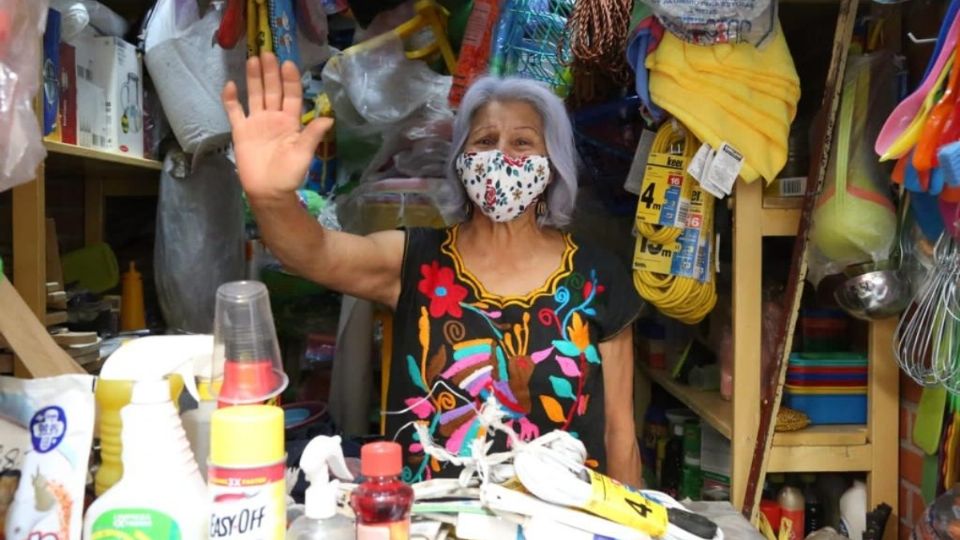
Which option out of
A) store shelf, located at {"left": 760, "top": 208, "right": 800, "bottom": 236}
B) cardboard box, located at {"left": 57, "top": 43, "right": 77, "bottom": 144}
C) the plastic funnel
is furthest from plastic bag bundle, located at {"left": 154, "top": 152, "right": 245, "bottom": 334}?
the plastic funnel

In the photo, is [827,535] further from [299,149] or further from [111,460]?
[111,460]

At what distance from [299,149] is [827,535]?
1.17 meters

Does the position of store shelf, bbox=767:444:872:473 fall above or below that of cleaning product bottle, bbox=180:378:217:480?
below

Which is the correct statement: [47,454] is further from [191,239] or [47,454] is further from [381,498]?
[191,239]

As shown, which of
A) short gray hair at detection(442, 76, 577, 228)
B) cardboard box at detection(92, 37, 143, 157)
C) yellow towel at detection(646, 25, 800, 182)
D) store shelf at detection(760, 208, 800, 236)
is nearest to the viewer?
yellow towel at detection(646, 25, 800, 182)

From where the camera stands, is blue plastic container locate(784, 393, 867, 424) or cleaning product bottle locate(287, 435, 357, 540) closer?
cleaning product bottle locate(287, 435, 357, 540)

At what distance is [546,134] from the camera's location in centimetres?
167

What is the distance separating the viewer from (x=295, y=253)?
139 cm

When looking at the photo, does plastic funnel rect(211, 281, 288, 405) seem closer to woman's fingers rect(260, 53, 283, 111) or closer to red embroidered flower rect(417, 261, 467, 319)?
woman's fingers rect(260, 53, 283, 111)

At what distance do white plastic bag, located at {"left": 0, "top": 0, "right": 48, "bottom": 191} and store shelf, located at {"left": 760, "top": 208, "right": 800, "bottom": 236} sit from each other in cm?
121

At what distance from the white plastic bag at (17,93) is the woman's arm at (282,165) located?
9.9 inches

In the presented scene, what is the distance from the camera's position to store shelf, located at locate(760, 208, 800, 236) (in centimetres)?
158

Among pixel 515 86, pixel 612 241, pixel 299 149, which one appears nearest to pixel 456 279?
pixel 515 86

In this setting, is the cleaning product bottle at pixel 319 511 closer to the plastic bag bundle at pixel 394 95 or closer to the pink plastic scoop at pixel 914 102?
the pink plastic scoop at pixel 914 102
